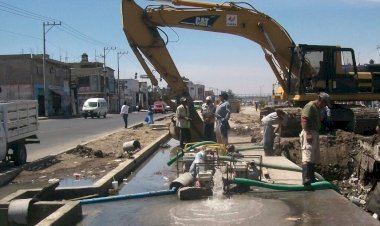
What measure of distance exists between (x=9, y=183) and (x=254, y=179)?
548cm

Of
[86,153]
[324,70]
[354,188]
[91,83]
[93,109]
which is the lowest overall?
[354,188]

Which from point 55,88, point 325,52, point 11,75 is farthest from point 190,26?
point 55,88

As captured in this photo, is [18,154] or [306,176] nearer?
[306,176]

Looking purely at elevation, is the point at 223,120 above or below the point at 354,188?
above

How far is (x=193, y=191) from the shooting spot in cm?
798

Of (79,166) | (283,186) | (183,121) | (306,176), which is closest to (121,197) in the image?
(283,186)

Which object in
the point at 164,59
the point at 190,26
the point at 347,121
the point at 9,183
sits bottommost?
the point at 9,183

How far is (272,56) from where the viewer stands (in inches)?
653

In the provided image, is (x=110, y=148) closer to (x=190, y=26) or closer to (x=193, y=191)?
(x=190, y=26)

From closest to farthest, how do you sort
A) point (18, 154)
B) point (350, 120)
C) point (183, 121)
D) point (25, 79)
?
point (18, 154) < point (350, 120) < point (183, 121) < point (25, 79)

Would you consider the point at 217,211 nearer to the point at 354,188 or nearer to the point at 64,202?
the point at 64,202

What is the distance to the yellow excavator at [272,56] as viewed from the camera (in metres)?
15.1

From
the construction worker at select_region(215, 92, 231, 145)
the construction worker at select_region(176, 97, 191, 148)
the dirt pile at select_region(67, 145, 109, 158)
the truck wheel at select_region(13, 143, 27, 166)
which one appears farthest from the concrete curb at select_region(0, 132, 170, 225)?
the construction worker at select_region(176, 97, 191, 148)

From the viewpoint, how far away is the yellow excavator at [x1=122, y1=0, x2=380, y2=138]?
15141 millimetres
